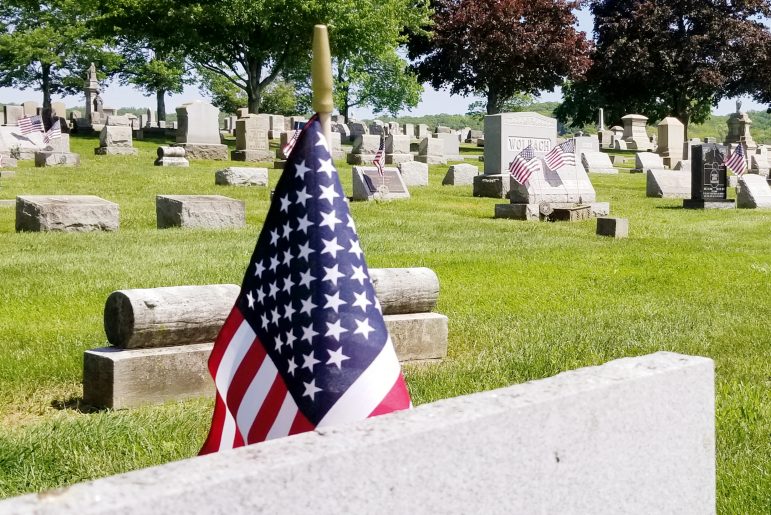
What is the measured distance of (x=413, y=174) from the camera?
21359 millimetres

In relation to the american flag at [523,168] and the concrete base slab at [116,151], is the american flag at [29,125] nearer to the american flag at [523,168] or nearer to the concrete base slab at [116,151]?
the concrete base slab at [116,151]

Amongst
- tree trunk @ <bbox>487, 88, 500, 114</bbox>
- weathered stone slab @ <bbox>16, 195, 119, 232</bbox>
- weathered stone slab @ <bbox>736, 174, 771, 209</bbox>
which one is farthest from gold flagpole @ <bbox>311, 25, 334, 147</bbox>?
tree trunk @ <bbox>487, 88, 500, 114</bbox>

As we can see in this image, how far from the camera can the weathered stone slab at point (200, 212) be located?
41.4 ft

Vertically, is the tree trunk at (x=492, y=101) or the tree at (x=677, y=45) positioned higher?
Answer: the tree at (x=677, y=45)

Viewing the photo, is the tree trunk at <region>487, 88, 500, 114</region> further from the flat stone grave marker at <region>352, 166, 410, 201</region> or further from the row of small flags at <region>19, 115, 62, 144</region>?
the flat stone grave marker at <region>352, 166, 410, 201</region>

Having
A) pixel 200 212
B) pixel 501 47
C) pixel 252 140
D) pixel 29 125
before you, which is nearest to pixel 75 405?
pixel 200 212

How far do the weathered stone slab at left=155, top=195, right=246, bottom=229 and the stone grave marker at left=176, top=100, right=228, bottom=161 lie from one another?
48.7 feet

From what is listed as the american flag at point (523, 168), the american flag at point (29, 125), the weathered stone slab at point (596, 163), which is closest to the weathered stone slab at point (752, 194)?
the american flag at point (523, 168)

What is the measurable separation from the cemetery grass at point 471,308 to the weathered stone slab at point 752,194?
133 inches

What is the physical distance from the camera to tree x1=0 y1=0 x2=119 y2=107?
2002 inches

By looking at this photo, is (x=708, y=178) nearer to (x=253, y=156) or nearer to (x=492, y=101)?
(x=253, y=156)

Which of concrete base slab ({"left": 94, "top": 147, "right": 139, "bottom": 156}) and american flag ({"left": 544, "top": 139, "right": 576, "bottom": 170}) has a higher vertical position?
concrete base slab ({"left": 94, "top": 147, "right": 139, "bottom": 156})

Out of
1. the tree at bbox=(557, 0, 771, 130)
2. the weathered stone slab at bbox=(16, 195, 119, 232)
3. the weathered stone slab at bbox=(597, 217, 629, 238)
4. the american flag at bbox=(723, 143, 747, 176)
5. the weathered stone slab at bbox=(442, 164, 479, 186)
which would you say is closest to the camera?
the weathered stone slab at bbox=(16, 195, 119, 232)

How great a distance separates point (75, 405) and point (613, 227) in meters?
9.43
